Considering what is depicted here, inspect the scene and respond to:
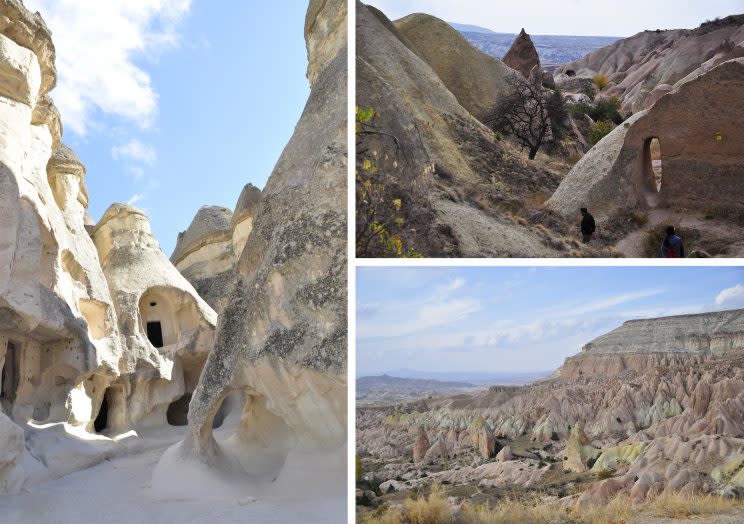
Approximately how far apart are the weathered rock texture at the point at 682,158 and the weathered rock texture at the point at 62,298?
21.1 feet

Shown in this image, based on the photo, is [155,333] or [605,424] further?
[155,333]

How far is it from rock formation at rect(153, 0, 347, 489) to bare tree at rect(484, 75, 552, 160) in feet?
13.0

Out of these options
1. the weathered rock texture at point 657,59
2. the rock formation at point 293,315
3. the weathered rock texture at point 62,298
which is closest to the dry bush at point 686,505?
the rock formation at point 293,315

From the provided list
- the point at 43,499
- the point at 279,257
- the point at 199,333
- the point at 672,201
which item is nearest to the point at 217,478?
the point at 43,499

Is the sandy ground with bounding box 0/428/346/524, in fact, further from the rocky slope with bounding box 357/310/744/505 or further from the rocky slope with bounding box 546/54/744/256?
the rocky slope with bounding box 546/54/744/256

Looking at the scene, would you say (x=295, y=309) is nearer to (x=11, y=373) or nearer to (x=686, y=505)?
(x=686, y=505)

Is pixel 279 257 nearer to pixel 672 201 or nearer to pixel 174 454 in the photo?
pixel 174 454

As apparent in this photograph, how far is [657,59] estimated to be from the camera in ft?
65.5

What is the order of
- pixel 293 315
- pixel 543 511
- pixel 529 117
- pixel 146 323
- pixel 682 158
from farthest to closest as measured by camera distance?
pixel 146 323 < pixel 529 117 < pixel 682 158 < pixel 293 315 < pixel 543 511

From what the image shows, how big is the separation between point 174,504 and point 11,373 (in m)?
4.24

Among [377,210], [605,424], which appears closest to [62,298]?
[377,210]

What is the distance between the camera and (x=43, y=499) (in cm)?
675

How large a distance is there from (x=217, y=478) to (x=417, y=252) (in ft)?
11.3

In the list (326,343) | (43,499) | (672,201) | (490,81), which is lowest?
(43,499)
